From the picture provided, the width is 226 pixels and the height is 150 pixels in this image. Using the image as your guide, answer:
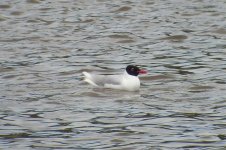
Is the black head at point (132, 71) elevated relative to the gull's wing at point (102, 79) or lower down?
elevated

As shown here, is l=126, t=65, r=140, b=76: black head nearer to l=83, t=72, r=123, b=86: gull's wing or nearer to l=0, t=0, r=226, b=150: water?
l=83, t=72, r=123, b=86: gull's wing

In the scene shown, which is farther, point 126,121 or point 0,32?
point 0,32

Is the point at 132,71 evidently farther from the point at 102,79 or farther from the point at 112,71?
the point at 112,71

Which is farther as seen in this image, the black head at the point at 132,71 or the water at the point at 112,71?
the black head at the point at 132,71

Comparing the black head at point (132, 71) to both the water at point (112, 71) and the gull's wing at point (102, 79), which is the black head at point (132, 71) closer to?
the gull's wing at point (102, 79)

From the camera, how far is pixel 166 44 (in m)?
19.9

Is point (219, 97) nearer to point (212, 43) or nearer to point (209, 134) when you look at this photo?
point (209, 134)

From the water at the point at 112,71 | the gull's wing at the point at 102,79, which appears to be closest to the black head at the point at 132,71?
the gull's wing at the point at 102,79

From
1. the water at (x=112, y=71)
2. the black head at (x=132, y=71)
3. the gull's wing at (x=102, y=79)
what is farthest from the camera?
the black head at (x=132, y=71)

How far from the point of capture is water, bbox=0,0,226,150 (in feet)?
39.4

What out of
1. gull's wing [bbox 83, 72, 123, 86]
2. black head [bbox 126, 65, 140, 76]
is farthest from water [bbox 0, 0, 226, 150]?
black head [bbox 126, 65, 140, 76]

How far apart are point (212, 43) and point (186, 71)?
9.49 feet

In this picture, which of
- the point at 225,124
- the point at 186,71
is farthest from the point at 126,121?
the point at 186,71

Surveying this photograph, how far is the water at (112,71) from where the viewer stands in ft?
39.4
